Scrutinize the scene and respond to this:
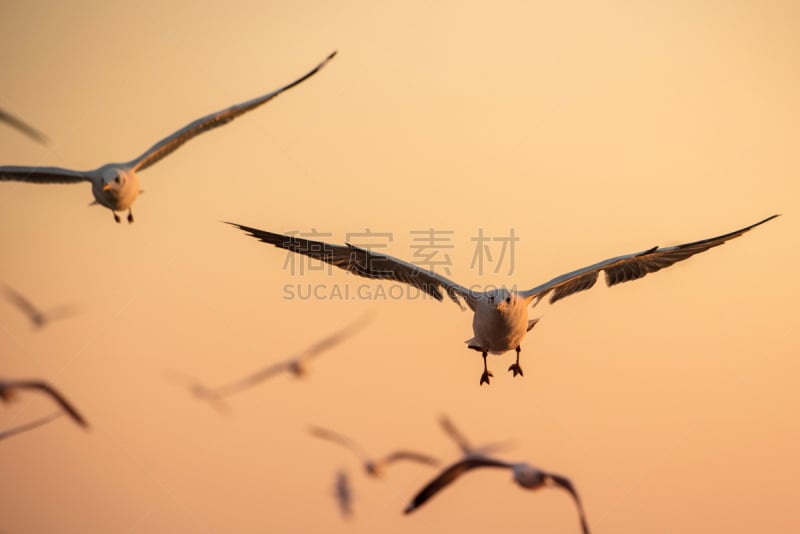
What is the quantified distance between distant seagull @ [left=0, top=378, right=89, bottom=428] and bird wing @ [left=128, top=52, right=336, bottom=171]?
456cm

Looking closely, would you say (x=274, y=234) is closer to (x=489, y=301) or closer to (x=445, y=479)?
(x=489, y=301)

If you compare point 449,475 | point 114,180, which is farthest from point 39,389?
point 449,475

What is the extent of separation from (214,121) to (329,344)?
328 inches

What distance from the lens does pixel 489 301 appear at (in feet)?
64.3

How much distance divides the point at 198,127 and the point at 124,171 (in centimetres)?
184

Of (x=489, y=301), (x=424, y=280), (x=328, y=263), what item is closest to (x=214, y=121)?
(x=328, y=263)

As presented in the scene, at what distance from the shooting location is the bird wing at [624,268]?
20000 mm

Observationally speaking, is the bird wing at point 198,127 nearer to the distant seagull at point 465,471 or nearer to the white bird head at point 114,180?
the white bird head at point 114,180

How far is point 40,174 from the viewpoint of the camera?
21250mm

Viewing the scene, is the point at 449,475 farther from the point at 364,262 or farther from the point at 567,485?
the point at 364,262

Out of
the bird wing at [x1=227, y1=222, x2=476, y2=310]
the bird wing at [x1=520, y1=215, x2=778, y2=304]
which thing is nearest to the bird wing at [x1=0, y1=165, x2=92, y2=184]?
the bird wing at [x1=227, y1=222, x2=476, y2=310]

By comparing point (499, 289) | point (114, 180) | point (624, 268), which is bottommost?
point (499, 289)

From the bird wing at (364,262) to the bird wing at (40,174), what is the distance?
132 inches

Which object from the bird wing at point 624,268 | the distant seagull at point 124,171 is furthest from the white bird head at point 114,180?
the bird wing at point 624,268
